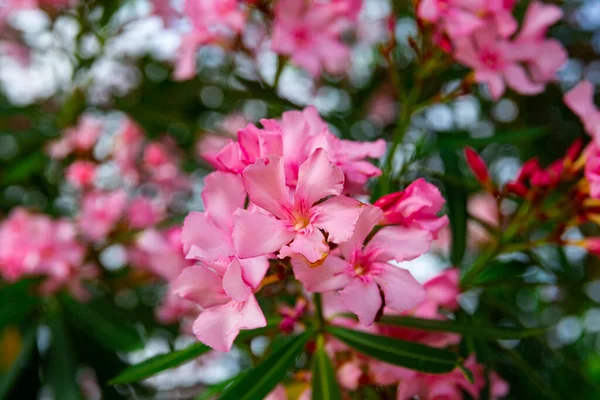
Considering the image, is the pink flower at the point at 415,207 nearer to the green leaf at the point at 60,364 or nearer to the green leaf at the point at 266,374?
the green leaf at the point at 266,374

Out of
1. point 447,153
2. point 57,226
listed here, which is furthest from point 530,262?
point 57,226

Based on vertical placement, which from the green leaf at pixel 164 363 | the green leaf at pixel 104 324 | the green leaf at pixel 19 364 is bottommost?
the green leaf at pixel 19 364

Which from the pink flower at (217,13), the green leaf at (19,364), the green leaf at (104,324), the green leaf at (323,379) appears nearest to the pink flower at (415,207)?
the green leaf at (323,379)

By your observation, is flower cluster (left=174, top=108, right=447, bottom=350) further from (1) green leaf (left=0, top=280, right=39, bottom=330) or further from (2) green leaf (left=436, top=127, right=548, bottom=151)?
(1) green leaf (left=0, top=280, right=39, bottom=330)

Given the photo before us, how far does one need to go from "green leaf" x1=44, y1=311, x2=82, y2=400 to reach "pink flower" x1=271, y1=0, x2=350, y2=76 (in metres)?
0.93

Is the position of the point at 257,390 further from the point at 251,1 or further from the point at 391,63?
the point at 251,1

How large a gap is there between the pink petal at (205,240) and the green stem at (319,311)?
191 millimetres

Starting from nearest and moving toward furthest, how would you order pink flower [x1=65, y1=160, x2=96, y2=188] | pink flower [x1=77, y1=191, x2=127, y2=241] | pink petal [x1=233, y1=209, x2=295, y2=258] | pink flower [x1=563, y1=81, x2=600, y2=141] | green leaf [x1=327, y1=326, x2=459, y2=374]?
1. pink petal [x1=233, y1=209, x2=295, y2=258]
2. green leaf [x1=327, y1=326, x2=459, y2=374]
3. pink flower [x1=563, y1=81, x2=600, y2=141]
4. pink flower [x1=77, y1=191, x2=127, y2=241]
5. pink flower [x1=65, y1=160, x2=96, y2=188]

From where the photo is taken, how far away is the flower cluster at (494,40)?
95 centimetres

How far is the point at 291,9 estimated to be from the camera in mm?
1097

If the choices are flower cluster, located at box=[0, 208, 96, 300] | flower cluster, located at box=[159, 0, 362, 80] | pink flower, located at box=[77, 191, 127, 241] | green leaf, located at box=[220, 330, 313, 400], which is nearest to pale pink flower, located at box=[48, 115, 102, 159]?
pink flower, located at box=[77, 191, 127, 241]

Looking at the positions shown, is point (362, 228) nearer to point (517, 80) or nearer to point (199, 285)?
point (199, 285)

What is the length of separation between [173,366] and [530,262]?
26.7 inches

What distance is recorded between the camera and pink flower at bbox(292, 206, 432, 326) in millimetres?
582
